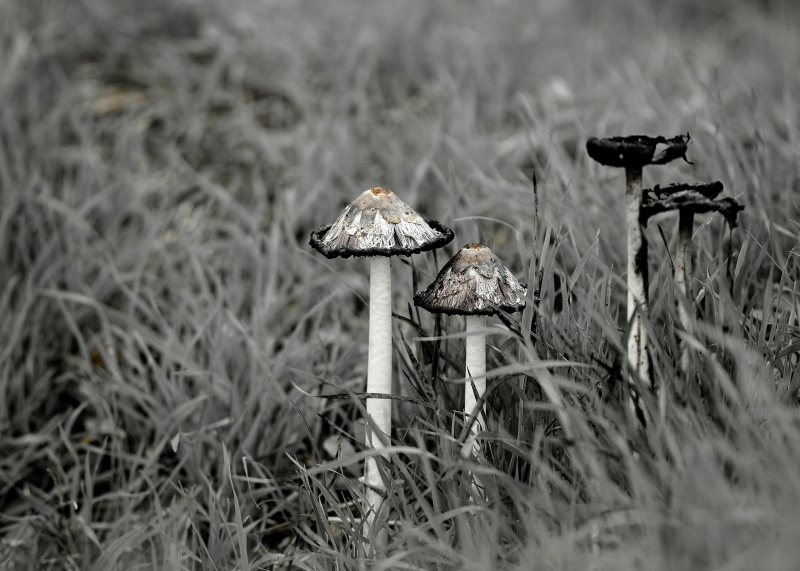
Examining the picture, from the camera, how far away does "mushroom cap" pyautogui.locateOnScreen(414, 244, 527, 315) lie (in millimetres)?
1820

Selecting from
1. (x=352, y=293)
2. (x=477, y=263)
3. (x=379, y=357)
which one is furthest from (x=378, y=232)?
(x=352, y=293)

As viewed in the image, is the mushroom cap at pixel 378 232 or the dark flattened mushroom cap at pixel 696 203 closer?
the dark flattened mushroom cap at pixel 696 203

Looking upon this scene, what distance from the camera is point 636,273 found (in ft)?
5.79

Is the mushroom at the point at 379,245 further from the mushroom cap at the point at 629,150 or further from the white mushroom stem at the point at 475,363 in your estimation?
the mushroom cap at the point at 629,150

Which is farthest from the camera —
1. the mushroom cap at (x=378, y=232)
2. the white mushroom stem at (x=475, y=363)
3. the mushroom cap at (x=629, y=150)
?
the white mushroom stem at (x=475, y=363)

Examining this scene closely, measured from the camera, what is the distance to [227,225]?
3639 millimetres

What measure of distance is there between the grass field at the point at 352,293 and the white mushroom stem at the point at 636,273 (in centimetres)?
5

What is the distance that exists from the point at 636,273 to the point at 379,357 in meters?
0.74

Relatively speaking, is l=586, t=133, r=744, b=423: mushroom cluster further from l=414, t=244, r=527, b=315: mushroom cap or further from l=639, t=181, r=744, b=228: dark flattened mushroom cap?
l=414, t=244, r=527, b=315: mushroom cap

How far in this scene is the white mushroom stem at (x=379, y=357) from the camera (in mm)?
1950

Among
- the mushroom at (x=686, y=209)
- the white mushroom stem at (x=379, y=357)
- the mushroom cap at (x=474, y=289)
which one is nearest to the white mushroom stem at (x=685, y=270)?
the mushroom at (x=686, y=209)

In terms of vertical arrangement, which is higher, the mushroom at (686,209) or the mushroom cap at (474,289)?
the mushroom at (686,209)

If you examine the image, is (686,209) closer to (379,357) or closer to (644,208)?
(644,208)

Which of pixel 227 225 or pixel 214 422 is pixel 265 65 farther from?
pixel 214 422
